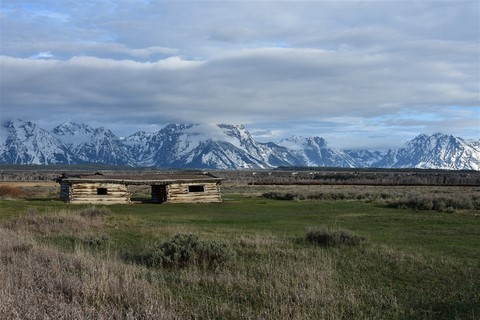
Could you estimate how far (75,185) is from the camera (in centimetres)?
4419

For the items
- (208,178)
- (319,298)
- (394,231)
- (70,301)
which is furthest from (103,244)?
(208,178)

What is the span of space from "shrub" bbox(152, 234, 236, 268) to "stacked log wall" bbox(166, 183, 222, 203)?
33457mm

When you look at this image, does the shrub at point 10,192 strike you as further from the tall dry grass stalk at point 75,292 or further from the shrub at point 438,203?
the tall dry grass stalk at point 75,292

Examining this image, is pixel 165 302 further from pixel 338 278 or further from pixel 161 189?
pixel 161 189

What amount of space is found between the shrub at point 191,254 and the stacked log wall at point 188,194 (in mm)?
33457

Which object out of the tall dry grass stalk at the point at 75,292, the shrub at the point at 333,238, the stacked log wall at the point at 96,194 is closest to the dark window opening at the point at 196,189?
the stacked log wall at the point at 96,194

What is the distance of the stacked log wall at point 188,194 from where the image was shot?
4691 centimetres

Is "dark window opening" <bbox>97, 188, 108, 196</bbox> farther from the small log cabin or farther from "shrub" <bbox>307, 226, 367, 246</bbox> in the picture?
"shrub" <bbox>307, 226, 367, 246</bbox>

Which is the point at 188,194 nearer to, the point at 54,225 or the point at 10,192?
the point at 10,192

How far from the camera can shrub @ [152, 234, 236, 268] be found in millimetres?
12828

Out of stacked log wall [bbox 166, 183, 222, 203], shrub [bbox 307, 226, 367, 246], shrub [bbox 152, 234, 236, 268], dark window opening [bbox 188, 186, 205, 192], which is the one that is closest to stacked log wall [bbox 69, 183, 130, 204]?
stacked log wall [bbox 166, 183, 222, 203]

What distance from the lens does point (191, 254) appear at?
1292cm

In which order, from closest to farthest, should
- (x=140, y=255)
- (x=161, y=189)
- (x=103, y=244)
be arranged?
(x=140, y=255), (x=103, y=244), (x=161, y=189)

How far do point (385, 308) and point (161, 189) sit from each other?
39.9 meters
